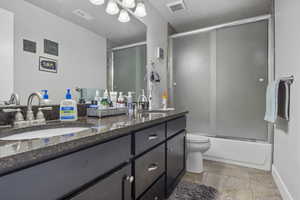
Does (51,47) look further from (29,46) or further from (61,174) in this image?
(61,174)

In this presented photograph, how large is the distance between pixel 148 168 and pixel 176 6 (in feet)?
7.20

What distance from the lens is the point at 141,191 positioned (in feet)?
3.21

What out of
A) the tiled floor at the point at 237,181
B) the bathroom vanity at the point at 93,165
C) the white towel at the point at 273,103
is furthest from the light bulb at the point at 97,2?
the tiled floor at the point at 237,181

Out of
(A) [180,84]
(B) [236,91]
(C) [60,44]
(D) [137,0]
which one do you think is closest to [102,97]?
(C) [60,44]

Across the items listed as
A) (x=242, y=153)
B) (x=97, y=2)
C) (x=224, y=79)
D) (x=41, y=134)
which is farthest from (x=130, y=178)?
(x=224, y=79)

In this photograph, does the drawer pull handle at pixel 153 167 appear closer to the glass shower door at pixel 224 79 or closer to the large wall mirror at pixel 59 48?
the large wall mirror at pixel 59 48

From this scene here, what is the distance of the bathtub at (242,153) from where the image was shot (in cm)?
205

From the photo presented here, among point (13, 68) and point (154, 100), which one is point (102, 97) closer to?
point (13, 68)

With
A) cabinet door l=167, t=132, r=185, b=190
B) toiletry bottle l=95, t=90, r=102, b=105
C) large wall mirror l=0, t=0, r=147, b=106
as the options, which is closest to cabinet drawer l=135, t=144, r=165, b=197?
cabinet door l=167, t=132, r=185, b=190

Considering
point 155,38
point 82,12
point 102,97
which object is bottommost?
point 102,97

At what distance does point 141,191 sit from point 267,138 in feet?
6.42

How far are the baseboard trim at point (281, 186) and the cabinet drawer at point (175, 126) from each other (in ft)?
3.43

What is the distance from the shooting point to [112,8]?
1.58 metres

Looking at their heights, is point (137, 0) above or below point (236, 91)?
above
